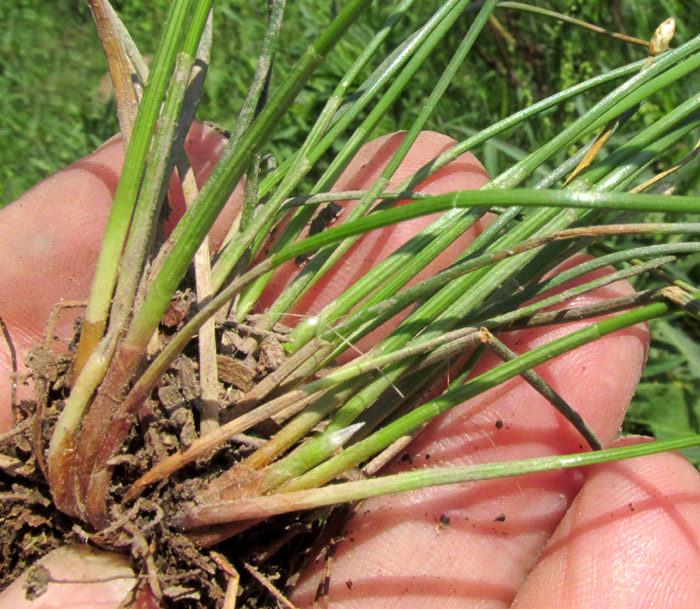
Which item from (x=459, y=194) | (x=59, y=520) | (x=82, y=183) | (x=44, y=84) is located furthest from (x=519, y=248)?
(x=44, y=84)

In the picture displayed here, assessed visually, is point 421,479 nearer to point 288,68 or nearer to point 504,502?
point 504,502

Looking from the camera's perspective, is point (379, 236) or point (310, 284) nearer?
point (310, 284)

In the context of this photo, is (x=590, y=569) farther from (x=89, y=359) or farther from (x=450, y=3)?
(x=450, y=3)

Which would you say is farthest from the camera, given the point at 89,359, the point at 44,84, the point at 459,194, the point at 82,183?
the point at 44,84

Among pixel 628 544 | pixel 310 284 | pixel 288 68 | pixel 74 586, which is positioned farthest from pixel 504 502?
pixel 288 68

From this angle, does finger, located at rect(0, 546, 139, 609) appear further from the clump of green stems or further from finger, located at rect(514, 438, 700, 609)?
finger, located at rect(514, 438, 700, 609)

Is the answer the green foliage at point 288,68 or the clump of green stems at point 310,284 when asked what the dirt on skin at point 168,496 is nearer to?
the clump of green stems at point 310,284

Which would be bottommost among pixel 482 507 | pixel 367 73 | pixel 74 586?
pixel 74 586
